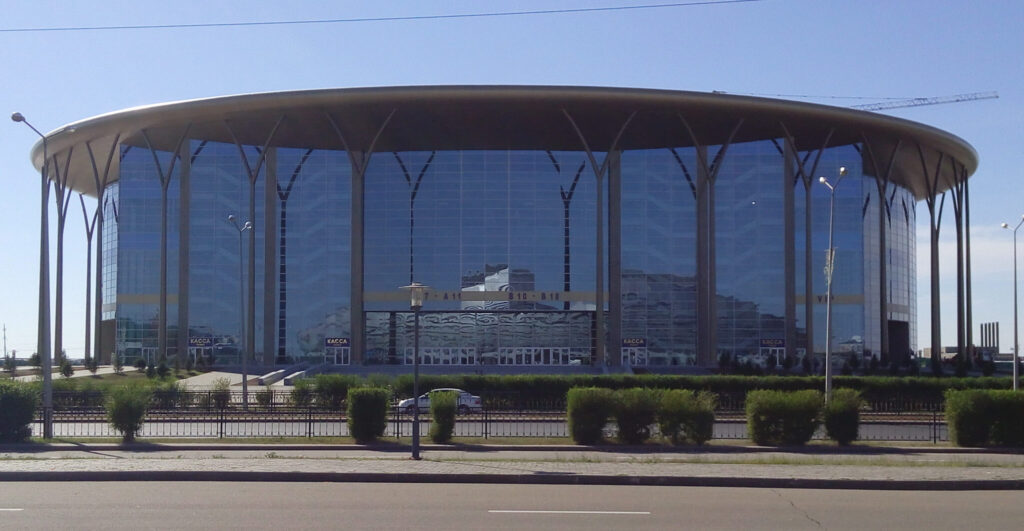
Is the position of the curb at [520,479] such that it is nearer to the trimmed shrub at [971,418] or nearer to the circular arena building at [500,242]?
the trimmed shrub at [971,418]

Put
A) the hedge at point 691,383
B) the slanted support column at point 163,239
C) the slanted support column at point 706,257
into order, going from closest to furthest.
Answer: the hedge at point 691,383
the slanted support column at point 706,257
the slanted support column at point 163,239

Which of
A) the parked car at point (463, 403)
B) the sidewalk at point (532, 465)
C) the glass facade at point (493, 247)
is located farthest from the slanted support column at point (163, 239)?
the sidewalk at point (532, 465)

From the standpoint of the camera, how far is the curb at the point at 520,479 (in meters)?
16.7

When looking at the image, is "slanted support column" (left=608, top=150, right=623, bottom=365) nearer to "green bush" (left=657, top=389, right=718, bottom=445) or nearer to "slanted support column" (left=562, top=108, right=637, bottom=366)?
"slanted support column" (left=562, top=108, right=637, bottom=366)

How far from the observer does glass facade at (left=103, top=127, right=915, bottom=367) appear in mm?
75688

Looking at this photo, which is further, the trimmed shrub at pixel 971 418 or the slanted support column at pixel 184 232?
the slanted support column at pixel 184 232

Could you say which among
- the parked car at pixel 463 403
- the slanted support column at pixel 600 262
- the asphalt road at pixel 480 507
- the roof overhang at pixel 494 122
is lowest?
the parked car at pixel 463 403

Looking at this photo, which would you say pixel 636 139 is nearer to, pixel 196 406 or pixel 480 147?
pixel 480 147

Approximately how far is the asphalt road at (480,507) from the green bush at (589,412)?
299 inches

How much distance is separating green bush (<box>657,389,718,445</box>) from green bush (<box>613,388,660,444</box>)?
227 mm

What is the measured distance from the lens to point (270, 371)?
237ft

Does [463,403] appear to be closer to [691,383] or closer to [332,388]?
[332,388]

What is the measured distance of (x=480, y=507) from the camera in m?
13.8

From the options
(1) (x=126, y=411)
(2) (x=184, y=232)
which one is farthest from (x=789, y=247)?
(1) (x=126, y=411)
